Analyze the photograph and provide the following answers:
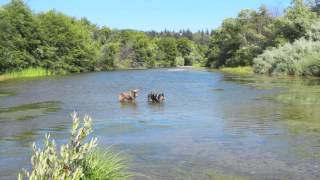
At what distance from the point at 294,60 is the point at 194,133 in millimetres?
37167

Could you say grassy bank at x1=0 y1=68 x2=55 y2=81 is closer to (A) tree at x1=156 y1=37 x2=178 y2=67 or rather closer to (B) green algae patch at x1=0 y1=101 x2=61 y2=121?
(B) green algae patch at x1=0 y1=101 x2=61 y2=121

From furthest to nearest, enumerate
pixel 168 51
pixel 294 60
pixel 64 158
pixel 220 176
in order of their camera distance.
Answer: pixel 168 51 → pixel 294 60 → pixel 220 176 → pixel 64 158

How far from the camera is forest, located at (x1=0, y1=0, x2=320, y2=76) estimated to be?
54.4 meters

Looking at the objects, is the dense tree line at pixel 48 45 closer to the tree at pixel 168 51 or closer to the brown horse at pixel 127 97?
the tree at pixel 168 51

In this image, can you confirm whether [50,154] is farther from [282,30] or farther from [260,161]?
[282,30]

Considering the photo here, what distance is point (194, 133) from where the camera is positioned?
15.8 meters

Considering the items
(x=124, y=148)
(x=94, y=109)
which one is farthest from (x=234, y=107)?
(x=124, y=148)

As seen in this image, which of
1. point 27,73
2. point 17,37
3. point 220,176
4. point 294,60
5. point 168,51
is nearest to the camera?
point 220,176

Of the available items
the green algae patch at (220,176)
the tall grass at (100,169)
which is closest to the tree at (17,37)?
the green algae patch at (220,176)

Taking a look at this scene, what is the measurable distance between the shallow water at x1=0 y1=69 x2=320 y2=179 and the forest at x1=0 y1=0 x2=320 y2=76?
25.4 m

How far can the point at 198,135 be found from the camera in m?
15.3

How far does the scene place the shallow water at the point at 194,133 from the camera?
11.1m

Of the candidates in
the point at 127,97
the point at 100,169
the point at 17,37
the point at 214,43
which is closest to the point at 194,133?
the point at 100,169

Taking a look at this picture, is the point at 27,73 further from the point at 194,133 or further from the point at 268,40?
the point at 194,133
